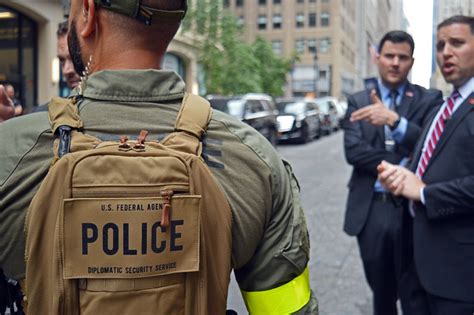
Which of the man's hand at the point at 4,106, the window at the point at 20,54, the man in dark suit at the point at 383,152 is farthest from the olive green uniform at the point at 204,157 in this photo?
the window at the point at 20,54

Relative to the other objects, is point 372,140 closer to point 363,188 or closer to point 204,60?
point 363,188

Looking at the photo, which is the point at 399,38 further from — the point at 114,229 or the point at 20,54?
the point at 20,54

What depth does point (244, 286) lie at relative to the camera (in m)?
1.49

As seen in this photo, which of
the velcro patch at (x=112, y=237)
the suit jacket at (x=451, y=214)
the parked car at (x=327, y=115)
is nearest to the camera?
the velcro patch at (x=112, y=237)

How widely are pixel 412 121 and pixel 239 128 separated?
2309 mm

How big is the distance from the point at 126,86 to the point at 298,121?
21224 millimetres

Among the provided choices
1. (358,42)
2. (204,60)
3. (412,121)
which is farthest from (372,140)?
(358,42)

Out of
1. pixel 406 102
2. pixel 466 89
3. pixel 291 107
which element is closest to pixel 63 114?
pixel 466 89

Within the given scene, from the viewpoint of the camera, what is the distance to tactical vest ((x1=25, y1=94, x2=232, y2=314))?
1249mm

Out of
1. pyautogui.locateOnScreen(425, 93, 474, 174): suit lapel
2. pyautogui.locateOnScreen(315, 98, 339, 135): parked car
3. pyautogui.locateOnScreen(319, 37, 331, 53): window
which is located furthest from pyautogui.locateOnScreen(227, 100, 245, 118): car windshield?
pyautogui.locateOnScreen(319, 37, 331, 53): window

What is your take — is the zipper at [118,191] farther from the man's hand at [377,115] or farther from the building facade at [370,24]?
the building facade at [370,24]

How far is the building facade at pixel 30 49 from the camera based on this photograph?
620 inches

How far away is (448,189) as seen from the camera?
256 cm

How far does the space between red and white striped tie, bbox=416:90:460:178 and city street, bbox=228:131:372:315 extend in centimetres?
215
